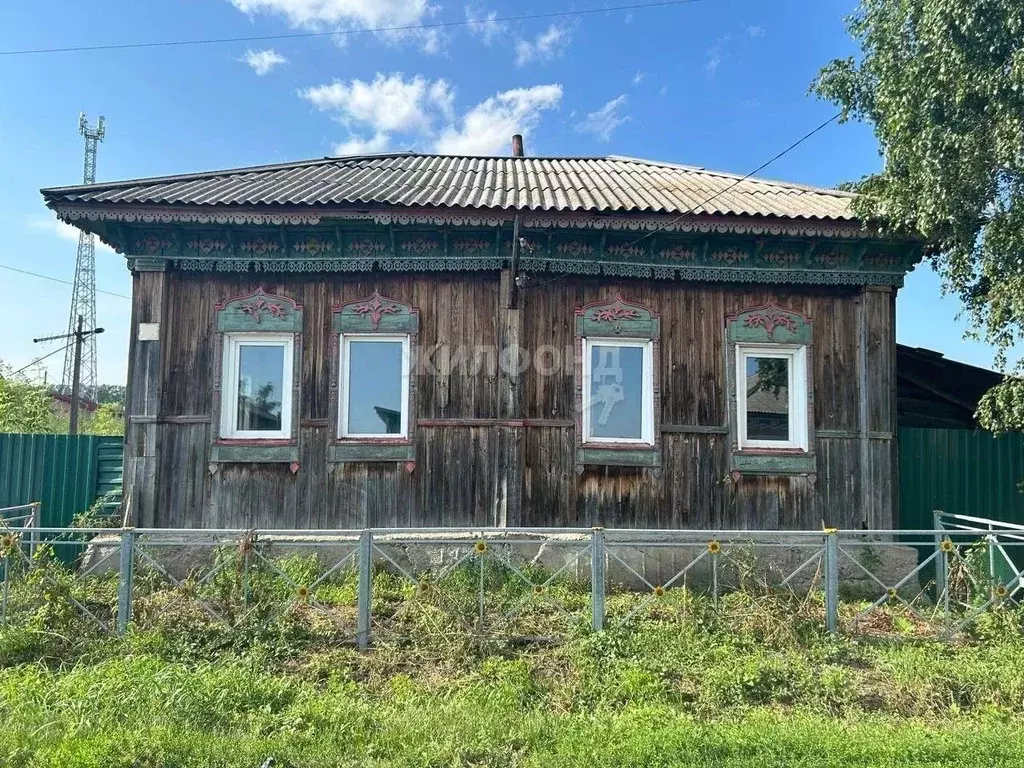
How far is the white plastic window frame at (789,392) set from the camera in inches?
273

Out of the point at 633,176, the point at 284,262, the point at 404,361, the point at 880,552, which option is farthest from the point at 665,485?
the point at 284,262

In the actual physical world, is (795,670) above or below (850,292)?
below

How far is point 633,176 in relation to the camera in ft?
28.4

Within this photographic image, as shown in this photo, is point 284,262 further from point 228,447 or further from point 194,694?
point 194,694

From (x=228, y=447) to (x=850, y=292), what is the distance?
7921 millimetres

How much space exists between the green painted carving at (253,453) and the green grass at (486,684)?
1.69 m

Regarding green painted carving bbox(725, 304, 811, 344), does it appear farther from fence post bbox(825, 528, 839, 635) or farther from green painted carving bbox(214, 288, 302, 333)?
green painted carving bbox(214, 288, 302, 333)

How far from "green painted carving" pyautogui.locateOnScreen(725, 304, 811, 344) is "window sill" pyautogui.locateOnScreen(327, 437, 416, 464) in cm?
425

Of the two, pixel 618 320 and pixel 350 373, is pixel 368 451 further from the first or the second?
pixel 618 320

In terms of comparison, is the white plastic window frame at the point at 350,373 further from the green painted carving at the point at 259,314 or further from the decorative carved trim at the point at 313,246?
the decorative carved trim at the point at 313,246

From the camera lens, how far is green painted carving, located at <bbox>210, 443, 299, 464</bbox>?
22.1 feet

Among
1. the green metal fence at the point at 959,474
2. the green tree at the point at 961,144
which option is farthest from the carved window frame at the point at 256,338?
the green metal fence at the point at 959,474

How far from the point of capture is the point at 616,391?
7.02 meters

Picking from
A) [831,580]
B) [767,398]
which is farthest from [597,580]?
[767,398]
